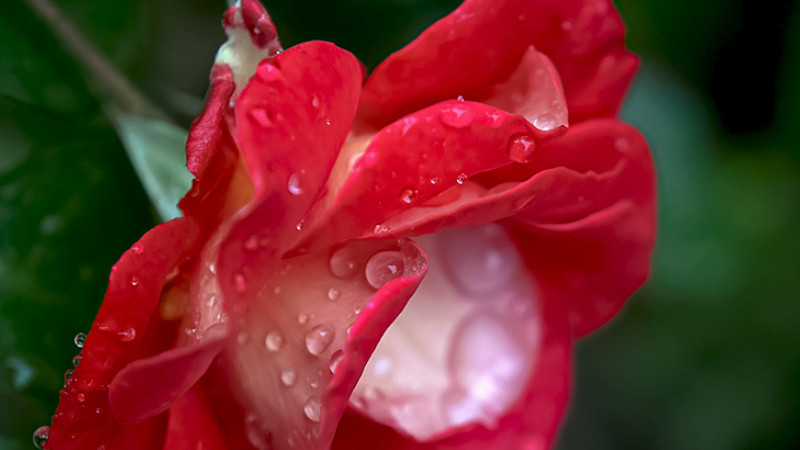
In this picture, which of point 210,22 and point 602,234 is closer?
point 602,234

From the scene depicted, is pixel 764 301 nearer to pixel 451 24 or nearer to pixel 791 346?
pixel 791 346

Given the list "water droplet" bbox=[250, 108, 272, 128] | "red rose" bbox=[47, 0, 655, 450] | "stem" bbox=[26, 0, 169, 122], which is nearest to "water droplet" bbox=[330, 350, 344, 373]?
"red rose" bbox=[47, 0, 655, 450]

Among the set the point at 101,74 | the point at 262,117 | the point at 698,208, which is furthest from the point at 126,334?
the point at 698,208

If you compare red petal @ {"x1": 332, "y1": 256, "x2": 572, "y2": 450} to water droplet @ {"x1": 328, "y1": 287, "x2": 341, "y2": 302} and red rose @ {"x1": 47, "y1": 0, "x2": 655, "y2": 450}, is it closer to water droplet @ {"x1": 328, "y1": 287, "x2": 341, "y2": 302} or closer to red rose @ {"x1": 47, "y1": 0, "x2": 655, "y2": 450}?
red rose @ {"x1": 47, "y1": 0, "x2": 655, "y2": 450}

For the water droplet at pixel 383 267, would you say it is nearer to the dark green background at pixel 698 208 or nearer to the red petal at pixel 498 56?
the red petal at pixel 498 56

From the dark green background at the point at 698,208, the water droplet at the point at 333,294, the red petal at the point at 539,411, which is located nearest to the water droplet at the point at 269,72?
the water droplet at the point at 333,294

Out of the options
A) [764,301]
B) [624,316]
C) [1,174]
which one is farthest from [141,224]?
[764,301]
